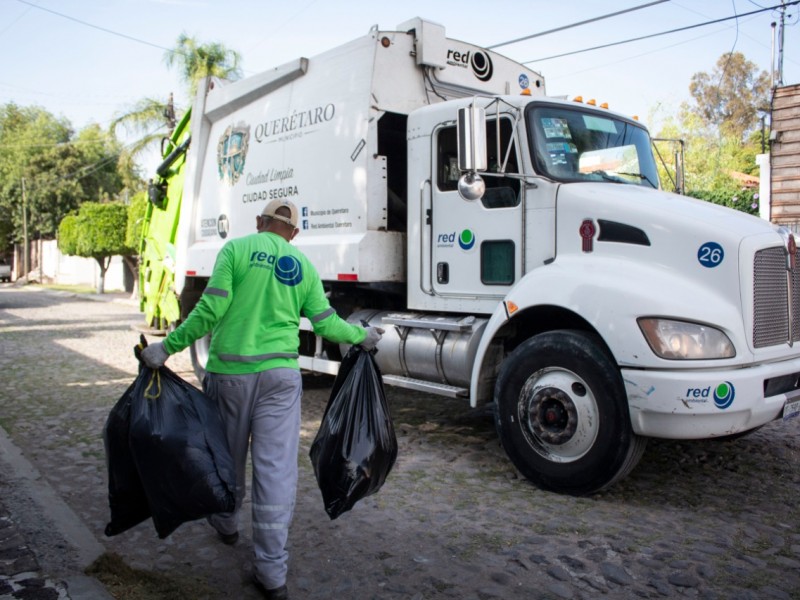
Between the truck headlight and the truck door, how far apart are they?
1254 millimetres

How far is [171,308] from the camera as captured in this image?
9.04 meters

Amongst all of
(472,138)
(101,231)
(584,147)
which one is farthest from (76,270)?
(472,138)

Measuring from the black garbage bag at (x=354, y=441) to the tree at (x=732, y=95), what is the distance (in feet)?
161

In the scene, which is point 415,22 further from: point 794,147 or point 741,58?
point 741,58

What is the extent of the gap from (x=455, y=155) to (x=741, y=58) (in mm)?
51759

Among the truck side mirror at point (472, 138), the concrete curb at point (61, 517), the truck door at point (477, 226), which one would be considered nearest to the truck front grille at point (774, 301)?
the truck door at point (477, 226)

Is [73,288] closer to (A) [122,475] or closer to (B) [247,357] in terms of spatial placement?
(A) [122,475]

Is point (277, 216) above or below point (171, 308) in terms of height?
above

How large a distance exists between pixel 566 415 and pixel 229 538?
209 centimetres

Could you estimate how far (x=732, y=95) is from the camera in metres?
50.9

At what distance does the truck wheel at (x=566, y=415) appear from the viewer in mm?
4277

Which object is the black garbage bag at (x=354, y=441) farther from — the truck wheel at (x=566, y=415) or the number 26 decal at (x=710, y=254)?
the number 26 decal at (x=710, y=254)

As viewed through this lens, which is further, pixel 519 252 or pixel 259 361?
pixel 519 252

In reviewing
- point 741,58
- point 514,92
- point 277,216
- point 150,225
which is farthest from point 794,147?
point 741,58
